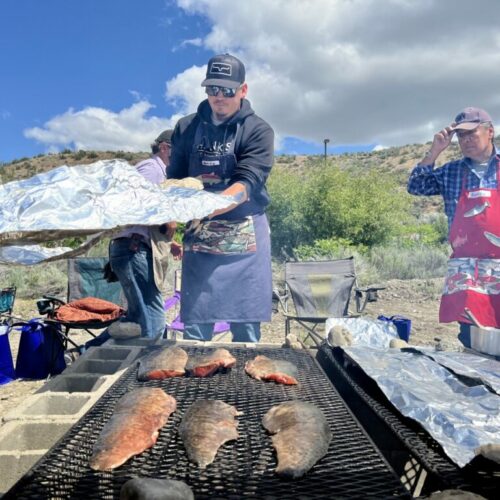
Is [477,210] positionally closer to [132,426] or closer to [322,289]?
[322,289]

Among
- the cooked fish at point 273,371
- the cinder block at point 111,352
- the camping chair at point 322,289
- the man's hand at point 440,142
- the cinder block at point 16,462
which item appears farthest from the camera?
the camping chair at point 322,289

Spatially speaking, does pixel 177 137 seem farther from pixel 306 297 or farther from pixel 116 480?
pixel 306 297

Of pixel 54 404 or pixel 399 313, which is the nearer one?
pixel 54 404

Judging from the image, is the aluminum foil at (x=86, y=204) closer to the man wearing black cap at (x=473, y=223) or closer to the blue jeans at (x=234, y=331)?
the blue jeans at (x=234, y=331)

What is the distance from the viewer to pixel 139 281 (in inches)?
151

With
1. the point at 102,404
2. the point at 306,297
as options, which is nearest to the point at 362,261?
the point at 306,297

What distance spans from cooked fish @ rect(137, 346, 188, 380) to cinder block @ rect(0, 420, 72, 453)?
457mm

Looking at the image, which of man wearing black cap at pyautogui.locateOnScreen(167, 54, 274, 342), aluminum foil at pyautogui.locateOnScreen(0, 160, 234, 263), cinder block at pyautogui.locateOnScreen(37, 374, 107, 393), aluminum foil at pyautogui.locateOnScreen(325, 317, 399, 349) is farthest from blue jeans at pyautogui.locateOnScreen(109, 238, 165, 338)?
aluminum foil at pyautogui.locateOnScreen(325, 317, 399, 349)

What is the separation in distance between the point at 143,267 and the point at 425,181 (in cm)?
260

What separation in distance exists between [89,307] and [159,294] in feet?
4.21

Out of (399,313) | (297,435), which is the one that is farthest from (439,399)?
(399,313)

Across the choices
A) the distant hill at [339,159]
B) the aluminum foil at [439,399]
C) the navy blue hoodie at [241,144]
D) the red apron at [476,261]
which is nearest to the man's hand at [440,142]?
the red apron at [476,261]

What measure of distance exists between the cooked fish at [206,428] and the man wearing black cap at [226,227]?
171cm

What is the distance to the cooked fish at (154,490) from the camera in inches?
51.7
